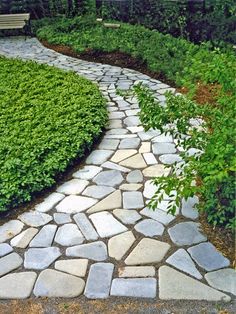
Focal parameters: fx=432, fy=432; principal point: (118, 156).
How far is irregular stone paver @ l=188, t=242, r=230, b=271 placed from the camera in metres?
2.79

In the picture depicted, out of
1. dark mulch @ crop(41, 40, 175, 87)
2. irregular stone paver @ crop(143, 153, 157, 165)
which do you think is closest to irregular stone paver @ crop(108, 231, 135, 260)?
irregular stone paver @ crop(143, 153, 157, 165)

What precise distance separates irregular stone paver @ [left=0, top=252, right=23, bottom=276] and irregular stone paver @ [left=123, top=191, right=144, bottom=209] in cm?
94

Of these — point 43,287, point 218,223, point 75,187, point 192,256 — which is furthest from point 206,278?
point 75,187

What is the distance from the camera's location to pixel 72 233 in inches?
126

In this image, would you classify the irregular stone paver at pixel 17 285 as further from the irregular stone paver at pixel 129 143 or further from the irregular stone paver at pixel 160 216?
the irregular stone paver at pixel 129 143

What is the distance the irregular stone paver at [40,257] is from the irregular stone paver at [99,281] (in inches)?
11.9

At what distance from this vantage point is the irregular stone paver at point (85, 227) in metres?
3.15

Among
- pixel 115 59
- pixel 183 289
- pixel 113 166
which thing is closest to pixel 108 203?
pixel 113 166

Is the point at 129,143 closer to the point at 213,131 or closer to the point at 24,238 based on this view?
the point at 213,131

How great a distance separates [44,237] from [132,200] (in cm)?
80

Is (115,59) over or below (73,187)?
over

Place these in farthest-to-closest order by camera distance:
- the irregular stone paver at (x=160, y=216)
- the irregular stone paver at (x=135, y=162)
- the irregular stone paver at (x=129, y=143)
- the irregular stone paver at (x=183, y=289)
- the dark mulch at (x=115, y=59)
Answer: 1. the dark mulch at (x=115, y=59)
2. the irregular stone paver at (x=129, y=143)
3. the irregular stone paver at (x=135, y=162)
4. the irregular stone paver at (x=160, y=216)
5. the irregular stone paver at (x=183, y=289)

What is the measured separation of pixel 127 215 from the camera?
336 cm

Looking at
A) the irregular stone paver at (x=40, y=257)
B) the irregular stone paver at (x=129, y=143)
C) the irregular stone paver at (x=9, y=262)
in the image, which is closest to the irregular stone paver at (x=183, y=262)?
the irregular stone paver at (x=40, y=257)
